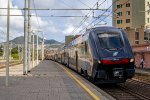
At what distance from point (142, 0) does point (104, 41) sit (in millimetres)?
94447

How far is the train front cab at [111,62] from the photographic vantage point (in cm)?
2223

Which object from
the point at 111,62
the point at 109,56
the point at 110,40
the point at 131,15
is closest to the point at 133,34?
the point at 131,15

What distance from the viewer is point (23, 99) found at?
14.4m

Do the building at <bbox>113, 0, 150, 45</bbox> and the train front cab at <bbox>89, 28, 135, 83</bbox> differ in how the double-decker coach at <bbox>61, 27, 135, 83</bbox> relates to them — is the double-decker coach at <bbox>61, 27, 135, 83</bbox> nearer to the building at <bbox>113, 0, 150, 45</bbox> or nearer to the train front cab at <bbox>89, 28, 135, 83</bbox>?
the train front cab at <bbox>89, 28, 135, 83</bbox>

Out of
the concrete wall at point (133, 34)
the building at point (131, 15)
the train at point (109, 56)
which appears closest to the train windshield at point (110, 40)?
the train at point (109, 56)

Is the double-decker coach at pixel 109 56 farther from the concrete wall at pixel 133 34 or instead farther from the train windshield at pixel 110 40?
the concrete wall at pixel 133 34

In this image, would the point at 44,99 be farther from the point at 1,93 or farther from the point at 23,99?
the point at 1,93

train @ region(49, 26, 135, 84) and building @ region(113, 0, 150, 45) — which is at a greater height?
building @ region(113, 0, 150, 45)

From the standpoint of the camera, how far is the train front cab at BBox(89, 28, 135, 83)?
22234mm

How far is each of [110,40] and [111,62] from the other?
1.66 metres

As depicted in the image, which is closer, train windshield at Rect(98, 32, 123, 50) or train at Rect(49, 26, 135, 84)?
train at Rect(49, 26, 135, 84)

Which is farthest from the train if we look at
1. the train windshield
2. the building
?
the building

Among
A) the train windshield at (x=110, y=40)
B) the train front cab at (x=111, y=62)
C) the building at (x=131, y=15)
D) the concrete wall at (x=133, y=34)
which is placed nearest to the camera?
the train front cab at (x=111, y=62)

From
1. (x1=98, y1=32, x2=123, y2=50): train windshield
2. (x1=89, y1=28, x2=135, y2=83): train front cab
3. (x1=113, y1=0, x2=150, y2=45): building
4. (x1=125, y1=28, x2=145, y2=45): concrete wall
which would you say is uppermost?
(x1=113, y1=0, x2=150, y2=45): building
